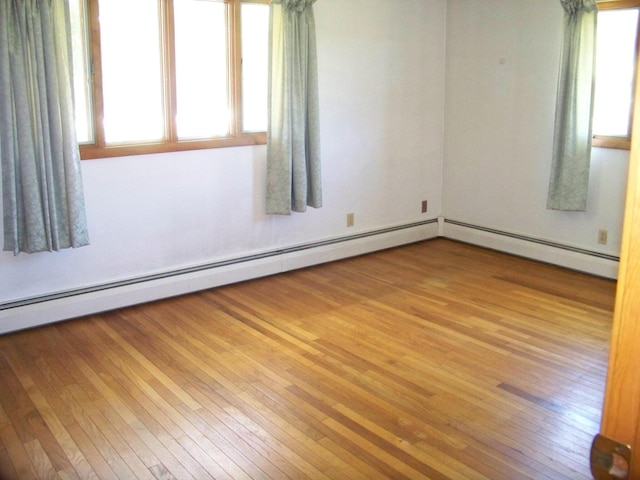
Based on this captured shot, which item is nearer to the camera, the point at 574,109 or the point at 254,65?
the point at 254,65

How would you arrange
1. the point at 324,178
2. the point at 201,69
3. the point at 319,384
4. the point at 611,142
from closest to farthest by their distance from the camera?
the point at 319,384 → the point at 201,69 → the point at 611,142 → the point at 324,178

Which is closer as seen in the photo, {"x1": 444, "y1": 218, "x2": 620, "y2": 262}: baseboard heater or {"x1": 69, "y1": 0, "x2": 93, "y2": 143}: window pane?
{"x1": 69, "y1": 0, "x2": 93, "y2": 143}: window pane

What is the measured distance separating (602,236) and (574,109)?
96 cm

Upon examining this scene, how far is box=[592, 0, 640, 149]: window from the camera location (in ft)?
15.7

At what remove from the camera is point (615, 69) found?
193 inches

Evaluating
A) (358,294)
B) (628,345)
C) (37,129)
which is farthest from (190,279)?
(628,345)

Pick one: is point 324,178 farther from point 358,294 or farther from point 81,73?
point 81,73

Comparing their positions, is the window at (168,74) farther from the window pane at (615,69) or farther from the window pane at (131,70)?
the window pane at (615,69)

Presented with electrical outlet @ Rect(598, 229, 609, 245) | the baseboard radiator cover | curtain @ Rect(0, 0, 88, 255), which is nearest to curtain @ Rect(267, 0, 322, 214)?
the baseboard radiator cover

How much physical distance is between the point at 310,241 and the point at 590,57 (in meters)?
2.41

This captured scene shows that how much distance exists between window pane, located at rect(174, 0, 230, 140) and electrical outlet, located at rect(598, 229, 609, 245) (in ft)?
9.31

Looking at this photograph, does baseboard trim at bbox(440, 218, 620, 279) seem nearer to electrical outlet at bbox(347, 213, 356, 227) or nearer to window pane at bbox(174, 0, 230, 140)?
electrical outlet at bbox(347, 213, 356, 227)

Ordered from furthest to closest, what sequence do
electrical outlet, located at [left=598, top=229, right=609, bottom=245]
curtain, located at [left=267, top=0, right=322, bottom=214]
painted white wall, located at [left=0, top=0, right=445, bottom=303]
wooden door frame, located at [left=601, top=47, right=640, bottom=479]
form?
electrical outlet, located at [left=598, top=229, right=609, bottom=245] → curtain, located at [left=267, top=0, right=322, bottom=214] → painted white wall, located at [left=0, top=0, right=445, bottom=303] → wooden door frame, located at [left=601, top=47, right=640, bottom=479]

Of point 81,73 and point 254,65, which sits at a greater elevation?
point 254,65
